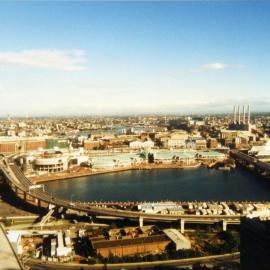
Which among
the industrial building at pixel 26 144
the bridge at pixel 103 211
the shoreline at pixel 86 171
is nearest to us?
the bridge at pixel 103 211

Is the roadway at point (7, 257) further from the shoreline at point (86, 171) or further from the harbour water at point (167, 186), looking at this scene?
the shoreline at point (86, 171)

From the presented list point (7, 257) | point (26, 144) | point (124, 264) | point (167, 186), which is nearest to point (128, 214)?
point (124, 264)

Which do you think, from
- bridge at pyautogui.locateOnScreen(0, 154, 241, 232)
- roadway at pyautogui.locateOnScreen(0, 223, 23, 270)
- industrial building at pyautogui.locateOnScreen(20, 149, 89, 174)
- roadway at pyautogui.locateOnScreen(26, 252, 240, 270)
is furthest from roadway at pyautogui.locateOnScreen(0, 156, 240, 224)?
industrial building at pyautogui.locateOnScreen(20, 149, 89, 174)

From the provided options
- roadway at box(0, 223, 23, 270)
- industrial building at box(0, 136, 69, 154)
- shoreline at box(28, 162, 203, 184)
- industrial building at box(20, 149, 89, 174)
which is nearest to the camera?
roadway at box(0, 223, 23, 270)

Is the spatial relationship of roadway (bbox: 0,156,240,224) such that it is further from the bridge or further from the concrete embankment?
the concrete embankment

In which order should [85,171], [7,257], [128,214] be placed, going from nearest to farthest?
[7,257] < [128,214] < [85,171]

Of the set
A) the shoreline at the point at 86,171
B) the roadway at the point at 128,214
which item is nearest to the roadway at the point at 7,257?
the roadway at the point at 128,214

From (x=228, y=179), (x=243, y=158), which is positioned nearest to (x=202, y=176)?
(x=228, y=179)

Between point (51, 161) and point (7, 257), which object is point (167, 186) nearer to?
point (51, 161)

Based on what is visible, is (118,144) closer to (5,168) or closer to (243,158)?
(243,158)
